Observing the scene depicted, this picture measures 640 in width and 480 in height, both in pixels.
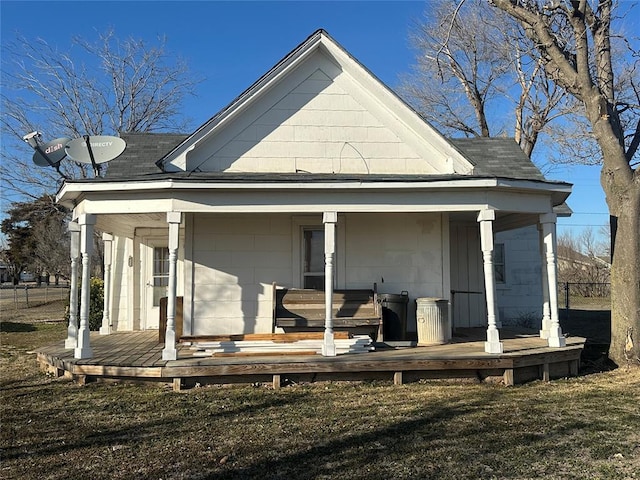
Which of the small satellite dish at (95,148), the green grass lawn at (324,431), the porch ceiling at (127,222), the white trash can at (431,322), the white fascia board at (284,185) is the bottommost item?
the green grass lawn at (324,431)

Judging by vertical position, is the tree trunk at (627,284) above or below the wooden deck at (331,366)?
above

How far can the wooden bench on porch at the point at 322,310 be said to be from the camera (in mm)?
9523

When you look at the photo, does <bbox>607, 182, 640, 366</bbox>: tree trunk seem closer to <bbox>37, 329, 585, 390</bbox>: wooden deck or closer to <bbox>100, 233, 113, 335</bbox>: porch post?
<bbox>37, 329, 585, 390</bbox>: wooden deck

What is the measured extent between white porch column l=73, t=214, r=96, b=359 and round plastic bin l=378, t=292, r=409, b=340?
16.4ft

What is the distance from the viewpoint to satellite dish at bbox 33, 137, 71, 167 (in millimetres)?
10305

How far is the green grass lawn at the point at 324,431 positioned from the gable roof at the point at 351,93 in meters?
4.14

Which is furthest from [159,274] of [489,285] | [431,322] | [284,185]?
[489,285]

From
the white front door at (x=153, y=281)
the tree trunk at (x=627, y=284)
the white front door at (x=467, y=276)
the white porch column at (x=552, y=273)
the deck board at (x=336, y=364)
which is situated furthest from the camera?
the white front door at (x=153, y=281)

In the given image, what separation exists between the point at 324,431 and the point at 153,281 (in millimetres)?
8122

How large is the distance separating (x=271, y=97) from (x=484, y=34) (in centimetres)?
1845

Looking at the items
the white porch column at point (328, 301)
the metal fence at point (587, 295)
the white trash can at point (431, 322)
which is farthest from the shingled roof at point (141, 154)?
the metal fence at point (587, 295)

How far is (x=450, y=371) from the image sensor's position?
8.41 m

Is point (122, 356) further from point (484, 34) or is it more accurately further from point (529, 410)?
point (484, 34)

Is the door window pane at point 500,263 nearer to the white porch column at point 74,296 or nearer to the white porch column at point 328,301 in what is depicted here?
the white porch column at point 328,301
